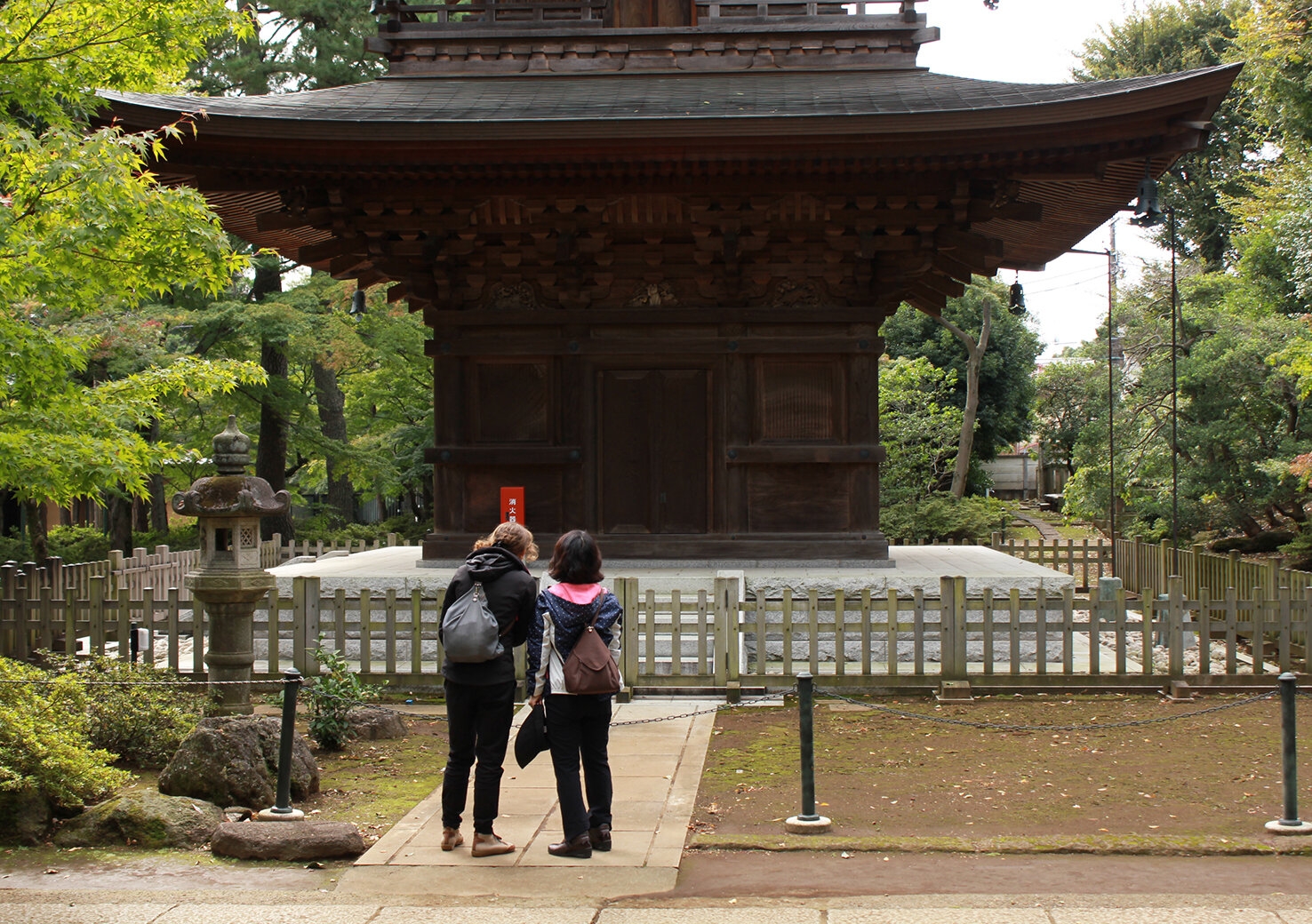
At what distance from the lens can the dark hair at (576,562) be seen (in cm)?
590

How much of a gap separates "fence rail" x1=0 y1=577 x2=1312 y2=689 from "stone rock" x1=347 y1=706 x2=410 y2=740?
1230 millimetres

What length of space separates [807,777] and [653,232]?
26.4 feet

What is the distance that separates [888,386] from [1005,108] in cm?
1922

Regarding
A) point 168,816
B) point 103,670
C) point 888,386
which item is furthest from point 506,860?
point 888,386

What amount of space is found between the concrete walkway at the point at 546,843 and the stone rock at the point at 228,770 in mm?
878

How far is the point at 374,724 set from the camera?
28.7 feet

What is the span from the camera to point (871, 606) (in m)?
10.5

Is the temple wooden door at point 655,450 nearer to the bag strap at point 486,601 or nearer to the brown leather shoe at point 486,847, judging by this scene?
the bag strap at point 486,601

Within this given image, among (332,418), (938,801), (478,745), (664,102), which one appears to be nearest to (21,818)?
(478,745)

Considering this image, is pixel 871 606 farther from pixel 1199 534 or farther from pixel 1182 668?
pixel 1199 534

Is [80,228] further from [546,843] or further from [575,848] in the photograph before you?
[575,848]

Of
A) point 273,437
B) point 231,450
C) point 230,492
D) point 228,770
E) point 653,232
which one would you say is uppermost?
point 653,232

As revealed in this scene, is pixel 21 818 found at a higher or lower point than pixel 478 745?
lower

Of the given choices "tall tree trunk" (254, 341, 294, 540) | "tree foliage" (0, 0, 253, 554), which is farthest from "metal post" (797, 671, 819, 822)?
"tall tree trunk" (254, 341, 294, 540)
